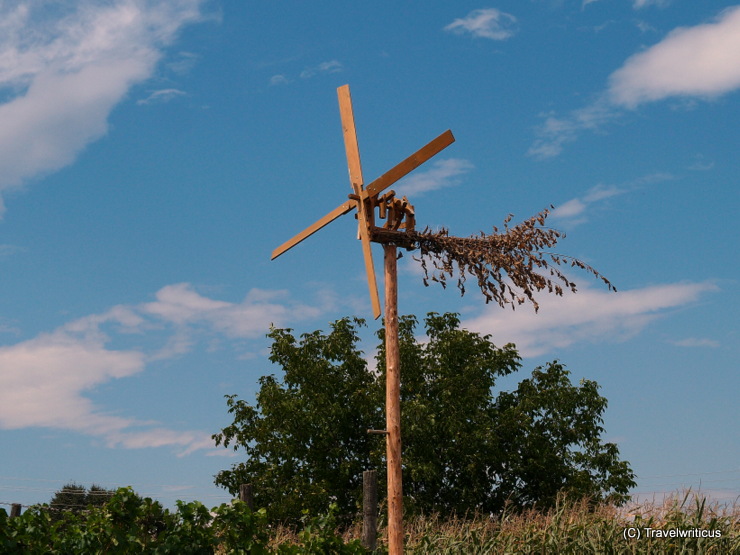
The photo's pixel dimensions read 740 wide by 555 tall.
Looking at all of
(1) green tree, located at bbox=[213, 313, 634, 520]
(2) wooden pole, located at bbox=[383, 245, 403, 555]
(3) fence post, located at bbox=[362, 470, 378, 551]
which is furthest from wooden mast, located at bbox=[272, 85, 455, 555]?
(1) green tree, located at bbox=[213, 313, 634, 520]

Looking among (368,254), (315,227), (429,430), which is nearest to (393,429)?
(368,254)

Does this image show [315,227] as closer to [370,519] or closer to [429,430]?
[370,519]

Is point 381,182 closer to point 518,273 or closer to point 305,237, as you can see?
point 305,237

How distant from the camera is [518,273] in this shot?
14.0 m

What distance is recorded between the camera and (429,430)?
21.6 metres

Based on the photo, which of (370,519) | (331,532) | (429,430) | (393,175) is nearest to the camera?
(331,532)

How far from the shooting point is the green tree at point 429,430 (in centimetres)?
2220

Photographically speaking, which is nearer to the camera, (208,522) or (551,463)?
(208,522)

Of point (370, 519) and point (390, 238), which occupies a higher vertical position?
point (390, 238)

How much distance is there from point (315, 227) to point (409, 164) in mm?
1978

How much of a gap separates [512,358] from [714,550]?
11.6m

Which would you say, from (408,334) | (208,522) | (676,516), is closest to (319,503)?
(408,334)

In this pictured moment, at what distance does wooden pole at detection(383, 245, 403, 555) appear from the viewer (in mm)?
12102

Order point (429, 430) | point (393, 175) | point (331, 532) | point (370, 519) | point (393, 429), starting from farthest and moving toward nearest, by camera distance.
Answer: point (429, 430)
point (393, 175)
point (370, 519)
point (393, 429)
point (331, 532)
